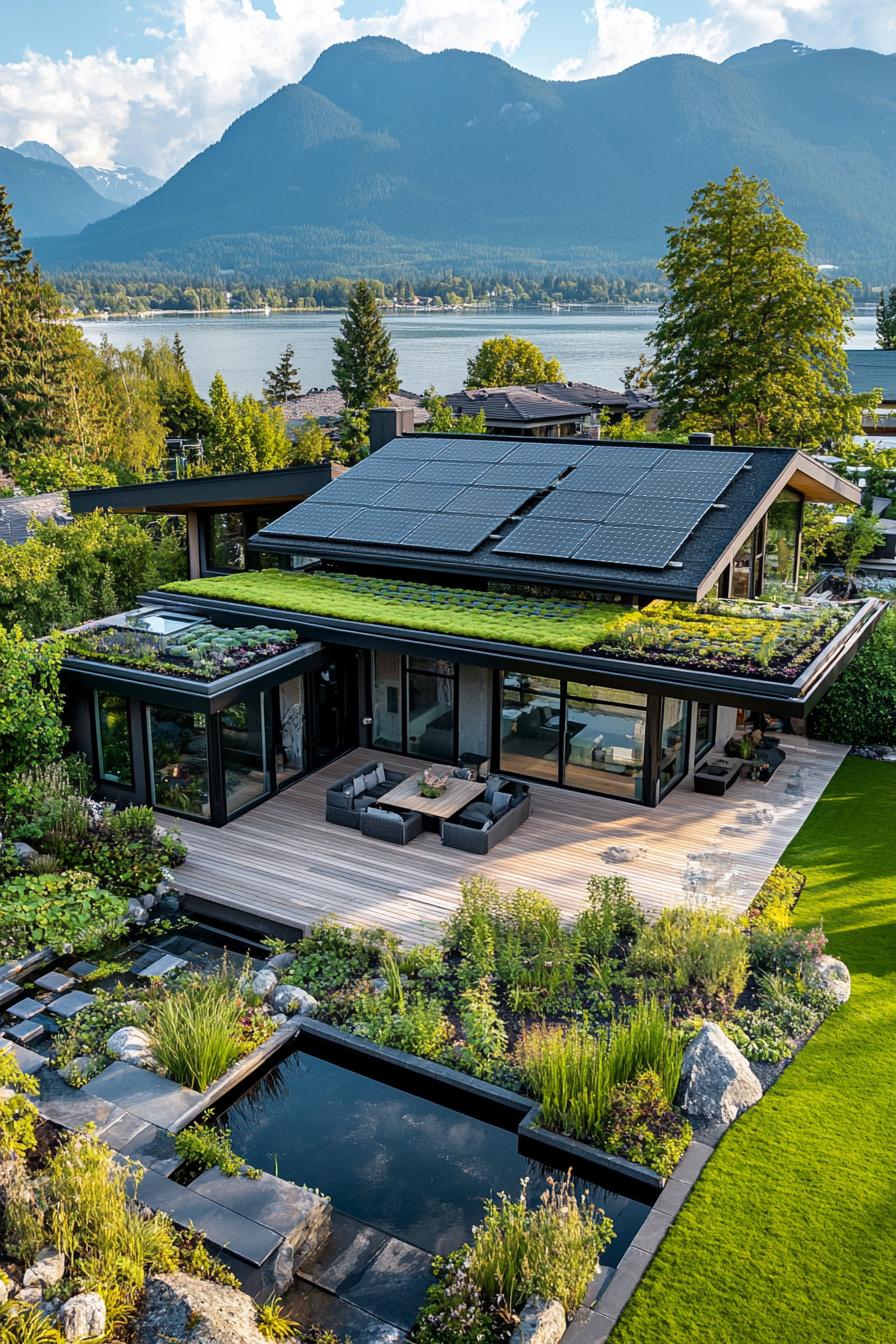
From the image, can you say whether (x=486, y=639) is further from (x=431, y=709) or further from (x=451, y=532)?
(x=451, y=532)

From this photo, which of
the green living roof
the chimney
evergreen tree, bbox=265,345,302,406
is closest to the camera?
the green living roof

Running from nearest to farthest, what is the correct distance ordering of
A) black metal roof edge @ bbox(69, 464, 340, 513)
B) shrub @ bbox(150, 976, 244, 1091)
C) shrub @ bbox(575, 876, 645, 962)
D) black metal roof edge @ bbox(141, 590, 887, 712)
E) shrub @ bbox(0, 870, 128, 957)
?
shrub @ bbox(150, 976, 244, 1091) → shrub @ bbox(575, 876, 645, 962) → shrub @ bbox(0, 870, 128, 957) → black metal roof edge @ bbox(141, 590, 887, 712) → black metal roof edge @ bbox(69, 464, 340, 513)

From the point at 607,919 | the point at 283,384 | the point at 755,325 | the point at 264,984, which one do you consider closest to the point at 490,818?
the point at 607,919

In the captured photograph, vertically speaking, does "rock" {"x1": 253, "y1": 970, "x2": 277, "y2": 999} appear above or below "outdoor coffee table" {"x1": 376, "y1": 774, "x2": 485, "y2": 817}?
below

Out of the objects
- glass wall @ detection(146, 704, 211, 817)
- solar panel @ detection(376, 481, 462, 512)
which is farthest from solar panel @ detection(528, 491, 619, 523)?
glass wall @ detection(146, 704, 211, 817)

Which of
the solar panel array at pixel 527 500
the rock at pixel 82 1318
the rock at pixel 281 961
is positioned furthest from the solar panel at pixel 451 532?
the rock at pixel 82 1318

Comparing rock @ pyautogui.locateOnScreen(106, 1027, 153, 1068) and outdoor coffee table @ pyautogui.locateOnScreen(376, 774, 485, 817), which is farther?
outdoor coffee table @ pyautogui.locateOnScreen(376, 774, 485, 817)

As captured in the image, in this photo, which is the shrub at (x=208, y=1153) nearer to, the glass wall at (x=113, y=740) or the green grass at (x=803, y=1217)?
the green grass at (x=803, y=1217)

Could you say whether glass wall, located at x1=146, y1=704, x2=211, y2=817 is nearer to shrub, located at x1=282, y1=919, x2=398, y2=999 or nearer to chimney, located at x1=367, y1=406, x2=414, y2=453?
shrub, located at x1=282, y1=919, x2=398, y2=999
